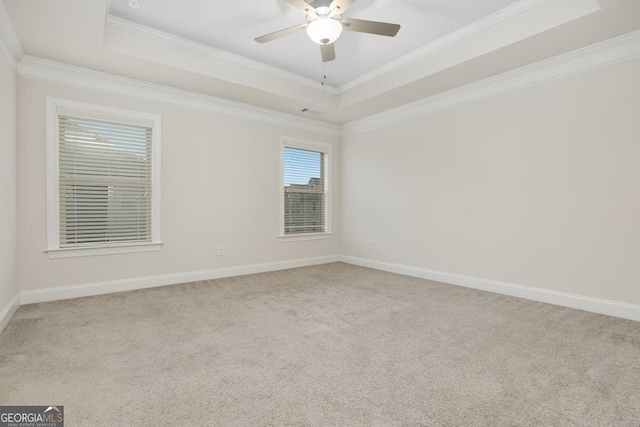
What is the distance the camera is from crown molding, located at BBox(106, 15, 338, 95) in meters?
3.04

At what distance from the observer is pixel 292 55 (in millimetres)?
3738

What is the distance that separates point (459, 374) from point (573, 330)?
4.65ft

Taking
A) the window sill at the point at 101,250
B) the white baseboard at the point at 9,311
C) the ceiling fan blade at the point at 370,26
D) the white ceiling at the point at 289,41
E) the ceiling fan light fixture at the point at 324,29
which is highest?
the white ceiling at the point at 289,41

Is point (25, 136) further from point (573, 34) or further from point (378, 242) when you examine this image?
point (573, 34)

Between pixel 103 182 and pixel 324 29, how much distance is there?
3026mm

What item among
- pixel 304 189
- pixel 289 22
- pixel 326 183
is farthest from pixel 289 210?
pixel 289 22

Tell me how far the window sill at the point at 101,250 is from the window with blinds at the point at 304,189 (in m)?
2.06

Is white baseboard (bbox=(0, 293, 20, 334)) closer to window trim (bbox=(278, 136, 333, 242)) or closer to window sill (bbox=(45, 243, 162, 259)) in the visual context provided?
window sill (bbox=(45, 243, 162, 259))

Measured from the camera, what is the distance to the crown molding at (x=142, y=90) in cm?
323

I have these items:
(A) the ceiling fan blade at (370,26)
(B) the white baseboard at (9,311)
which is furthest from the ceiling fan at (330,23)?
(B) the white baseboard at (9,311)

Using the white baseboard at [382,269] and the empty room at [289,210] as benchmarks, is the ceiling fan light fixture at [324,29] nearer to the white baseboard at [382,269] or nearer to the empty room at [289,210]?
the empty room at [289,210]

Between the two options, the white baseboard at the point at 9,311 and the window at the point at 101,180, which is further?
the window at the point at 101,180

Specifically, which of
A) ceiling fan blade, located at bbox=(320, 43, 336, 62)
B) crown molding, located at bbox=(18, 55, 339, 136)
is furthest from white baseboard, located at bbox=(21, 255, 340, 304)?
ceiling fan blade, located at bbox=(320, 43, 336, 62)

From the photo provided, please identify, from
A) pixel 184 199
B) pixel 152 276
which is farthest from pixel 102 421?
pixel 184 199
